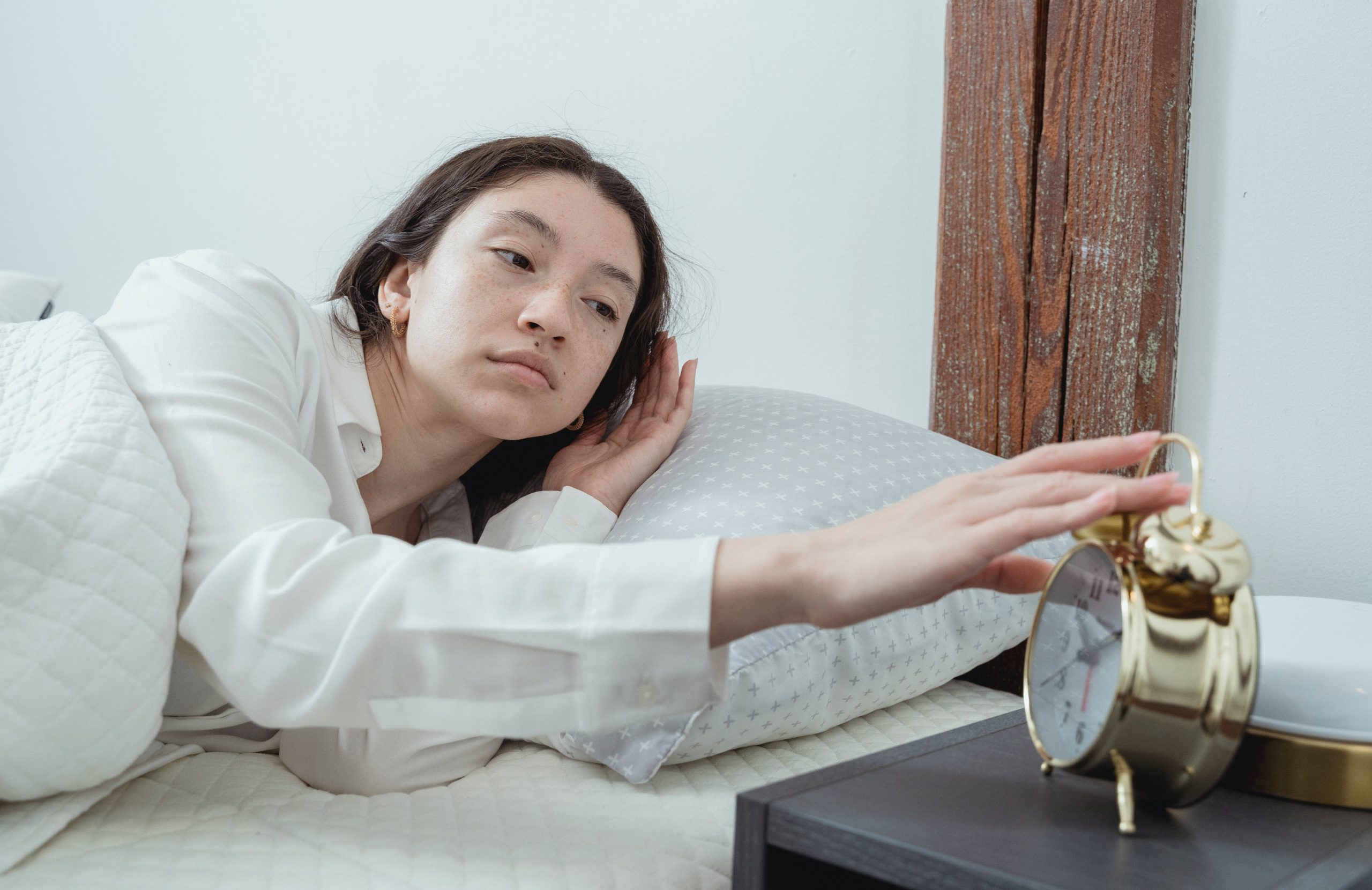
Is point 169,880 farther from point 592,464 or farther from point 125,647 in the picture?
point 592,464

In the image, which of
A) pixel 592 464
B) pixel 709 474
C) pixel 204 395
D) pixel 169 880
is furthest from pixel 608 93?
pixel 169 880

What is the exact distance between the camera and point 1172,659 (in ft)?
1.97

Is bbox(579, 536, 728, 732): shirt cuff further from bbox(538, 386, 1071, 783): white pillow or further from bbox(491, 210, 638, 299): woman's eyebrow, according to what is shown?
bbox(491, 210, 638, 299): woman's eyebrow

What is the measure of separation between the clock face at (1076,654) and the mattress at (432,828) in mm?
260

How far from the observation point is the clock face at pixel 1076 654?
0.66 meters

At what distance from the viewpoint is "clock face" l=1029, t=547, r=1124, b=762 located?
66 centimetres

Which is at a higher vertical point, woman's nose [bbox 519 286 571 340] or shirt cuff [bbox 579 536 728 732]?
woman's nose [bbox 519 286 571 340]

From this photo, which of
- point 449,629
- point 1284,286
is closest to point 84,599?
point 449,629

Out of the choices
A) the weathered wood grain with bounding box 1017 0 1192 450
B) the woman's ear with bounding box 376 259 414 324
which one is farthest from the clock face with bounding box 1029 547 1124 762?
the woman's ear with bounding box 376 259 414 324

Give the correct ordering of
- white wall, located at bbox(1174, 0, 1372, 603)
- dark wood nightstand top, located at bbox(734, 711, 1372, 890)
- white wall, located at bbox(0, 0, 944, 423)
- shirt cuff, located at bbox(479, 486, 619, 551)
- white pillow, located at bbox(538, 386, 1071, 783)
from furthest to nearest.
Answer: white wall, located at bbox(0, 0, 944, 423), shirt cuff, located at bbox(479, 486, 619, 551), white wall, located at bbox(1174, 0, 1372, 603), white pillow, located at bbox(538, 386, 1071, 783), dark wood nightstand top, located at bbox(734, 711, 1372, 890)

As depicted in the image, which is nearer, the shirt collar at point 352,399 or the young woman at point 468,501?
the young woman at point 468,501

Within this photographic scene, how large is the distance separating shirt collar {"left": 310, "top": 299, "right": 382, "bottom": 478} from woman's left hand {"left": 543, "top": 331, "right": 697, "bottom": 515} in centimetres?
23

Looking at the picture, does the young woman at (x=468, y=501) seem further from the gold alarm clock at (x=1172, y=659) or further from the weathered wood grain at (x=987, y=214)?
the weathered wood grain at (x=987, y=214)

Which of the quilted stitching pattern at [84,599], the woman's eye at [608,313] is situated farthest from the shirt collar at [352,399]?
the quilted stitching pattern at [84,599]
